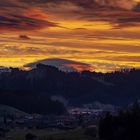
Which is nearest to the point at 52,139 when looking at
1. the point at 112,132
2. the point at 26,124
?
the point at 112,132

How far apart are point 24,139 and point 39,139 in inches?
210

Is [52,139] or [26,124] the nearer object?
[52,139]

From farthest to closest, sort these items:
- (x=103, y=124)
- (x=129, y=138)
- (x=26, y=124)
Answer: (x=26, y=124), (x=103, y=124), (x=129, y=138)

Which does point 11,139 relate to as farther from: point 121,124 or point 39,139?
point 121,124

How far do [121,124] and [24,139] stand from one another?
1866 centimetres

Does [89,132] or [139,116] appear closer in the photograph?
[139,116]

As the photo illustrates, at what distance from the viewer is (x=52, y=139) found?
110750mm

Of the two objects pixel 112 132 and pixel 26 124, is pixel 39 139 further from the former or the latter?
pixel 26 124

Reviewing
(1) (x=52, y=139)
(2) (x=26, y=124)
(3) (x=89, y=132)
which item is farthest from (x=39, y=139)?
(2) (x=26, y=124)

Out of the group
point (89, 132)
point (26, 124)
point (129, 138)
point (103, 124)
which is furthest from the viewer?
point (26, 124)

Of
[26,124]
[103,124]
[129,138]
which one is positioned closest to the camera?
[129,138]

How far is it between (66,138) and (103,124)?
22.2 ft

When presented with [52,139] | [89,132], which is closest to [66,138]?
[52,139]

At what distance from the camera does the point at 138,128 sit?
107 meters
